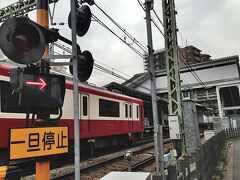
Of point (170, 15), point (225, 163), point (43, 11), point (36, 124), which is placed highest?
point (170, 15)

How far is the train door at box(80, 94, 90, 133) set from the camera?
12.1 metres

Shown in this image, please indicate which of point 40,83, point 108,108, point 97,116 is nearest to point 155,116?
point 40,83

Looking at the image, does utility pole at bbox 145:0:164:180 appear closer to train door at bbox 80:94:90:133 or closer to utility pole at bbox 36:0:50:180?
utility pole at bbox 36:0:50:180

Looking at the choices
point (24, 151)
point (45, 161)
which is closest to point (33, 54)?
point (24, 151)

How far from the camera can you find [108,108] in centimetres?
1462

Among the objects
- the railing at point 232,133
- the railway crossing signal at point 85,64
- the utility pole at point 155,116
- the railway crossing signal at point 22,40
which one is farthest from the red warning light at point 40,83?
the railing at point 232,133

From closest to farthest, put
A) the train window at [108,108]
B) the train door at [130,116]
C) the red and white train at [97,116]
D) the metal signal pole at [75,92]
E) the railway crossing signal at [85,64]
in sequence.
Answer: the metal signal pole at [75,92] → the railway crossing signal at [85,64] → the red and white train at [97,116] → the train window at [108,108] → the train door at [130,116]

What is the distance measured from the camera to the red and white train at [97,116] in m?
8.77

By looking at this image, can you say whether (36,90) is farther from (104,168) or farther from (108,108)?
(108,108)

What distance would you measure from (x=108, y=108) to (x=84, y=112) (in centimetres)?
251

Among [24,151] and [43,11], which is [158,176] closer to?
[24,151]

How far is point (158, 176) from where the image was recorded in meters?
3.87

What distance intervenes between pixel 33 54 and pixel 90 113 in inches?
395

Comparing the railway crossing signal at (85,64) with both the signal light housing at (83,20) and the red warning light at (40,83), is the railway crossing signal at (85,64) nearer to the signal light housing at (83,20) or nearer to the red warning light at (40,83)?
the signal light housing at (83,20)
